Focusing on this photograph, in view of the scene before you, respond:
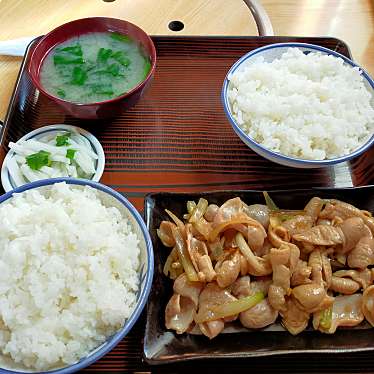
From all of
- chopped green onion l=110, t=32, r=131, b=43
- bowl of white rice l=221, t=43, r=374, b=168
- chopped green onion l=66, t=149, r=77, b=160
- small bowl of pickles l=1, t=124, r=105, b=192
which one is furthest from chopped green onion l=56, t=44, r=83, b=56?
bowl of white rice l=221, t=43, r=374, b=168

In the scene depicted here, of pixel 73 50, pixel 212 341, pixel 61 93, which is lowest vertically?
pixel 212 341

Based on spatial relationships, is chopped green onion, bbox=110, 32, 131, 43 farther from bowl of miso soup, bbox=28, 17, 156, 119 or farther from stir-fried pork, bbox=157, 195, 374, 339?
stir-fried pork, bbox=157, 195, 374, 339

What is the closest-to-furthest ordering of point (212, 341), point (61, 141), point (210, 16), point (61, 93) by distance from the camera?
point (212, 341)
point (61, 141)
point (61, 93)
point (210, 16)

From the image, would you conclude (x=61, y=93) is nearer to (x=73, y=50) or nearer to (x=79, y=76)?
(x=79, y=76)

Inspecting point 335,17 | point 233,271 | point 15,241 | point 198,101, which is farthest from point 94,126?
point 335,17

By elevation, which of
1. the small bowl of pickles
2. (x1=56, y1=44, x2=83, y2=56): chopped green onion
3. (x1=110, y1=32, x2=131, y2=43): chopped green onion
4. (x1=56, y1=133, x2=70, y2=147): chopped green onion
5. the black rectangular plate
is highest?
(x1=110, y1=32, x2=131, y2=43): chopped green onion

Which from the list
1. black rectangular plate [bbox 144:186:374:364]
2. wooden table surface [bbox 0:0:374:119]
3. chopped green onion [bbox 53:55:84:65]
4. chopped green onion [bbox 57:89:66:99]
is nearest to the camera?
black rectangular plate [bbox 144:186:374:364]

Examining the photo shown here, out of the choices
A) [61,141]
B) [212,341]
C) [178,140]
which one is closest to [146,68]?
[178,140]
